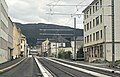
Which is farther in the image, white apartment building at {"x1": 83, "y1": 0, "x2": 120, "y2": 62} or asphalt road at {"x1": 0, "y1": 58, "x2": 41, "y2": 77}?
white apartment building at {"x1": 83, "y1": 0, "x2": 120, "y2": 62}

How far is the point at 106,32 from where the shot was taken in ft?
215

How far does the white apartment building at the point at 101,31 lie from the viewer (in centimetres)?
6431

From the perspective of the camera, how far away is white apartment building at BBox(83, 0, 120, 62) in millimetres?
64312

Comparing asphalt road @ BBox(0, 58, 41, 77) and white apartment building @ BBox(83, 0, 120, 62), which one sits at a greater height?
white apartment building @ BBox(83, 0, 120, 62)

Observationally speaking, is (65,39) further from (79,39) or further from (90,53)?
(90,53)

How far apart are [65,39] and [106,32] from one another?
108149mm

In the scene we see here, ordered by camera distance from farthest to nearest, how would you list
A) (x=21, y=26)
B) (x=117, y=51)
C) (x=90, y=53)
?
1. (x=21, y=26)
2. (x=90, y=53)
3. (x=117, y=51)

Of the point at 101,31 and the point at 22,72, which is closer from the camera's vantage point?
the point at 22,72

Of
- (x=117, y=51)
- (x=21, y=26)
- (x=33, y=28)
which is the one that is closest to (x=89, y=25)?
(x=117, y=51)

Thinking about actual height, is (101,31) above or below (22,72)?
above

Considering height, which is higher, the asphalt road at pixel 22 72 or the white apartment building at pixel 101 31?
the white apartment building at pixel 101 31

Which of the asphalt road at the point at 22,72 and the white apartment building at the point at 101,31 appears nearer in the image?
the asphalt road at the point at 22,72

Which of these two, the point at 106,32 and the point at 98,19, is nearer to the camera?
the point at 106,32

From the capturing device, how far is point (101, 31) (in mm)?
68438
